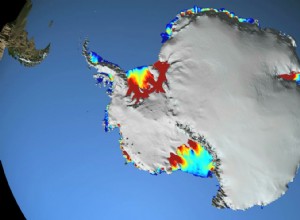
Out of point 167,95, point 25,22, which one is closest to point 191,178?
→ point 167,95

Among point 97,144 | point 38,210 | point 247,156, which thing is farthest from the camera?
point 38,210

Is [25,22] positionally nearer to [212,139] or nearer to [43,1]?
[43,1]

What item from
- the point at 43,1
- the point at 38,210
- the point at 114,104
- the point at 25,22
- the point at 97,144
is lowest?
the point at 38,210

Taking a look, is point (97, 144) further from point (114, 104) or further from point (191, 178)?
point (191, 178)

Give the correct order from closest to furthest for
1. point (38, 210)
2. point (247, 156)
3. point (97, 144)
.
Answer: point (247, 156), point (97, 144), point (38, 210)

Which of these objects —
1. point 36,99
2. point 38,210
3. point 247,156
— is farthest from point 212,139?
A: point 38,210

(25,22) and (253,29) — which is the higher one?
(253,29)

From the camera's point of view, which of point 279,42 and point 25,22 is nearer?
point 279,42
